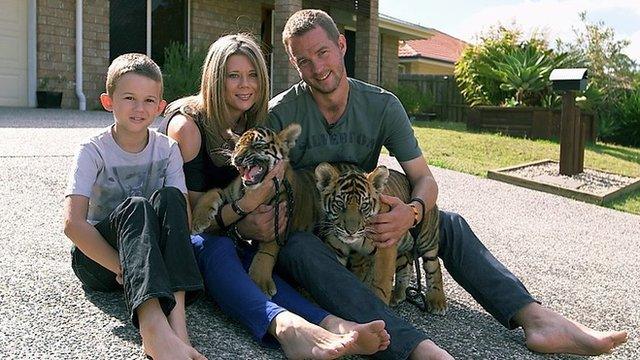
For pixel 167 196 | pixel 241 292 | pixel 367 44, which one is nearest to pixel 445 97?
pixel 367 44

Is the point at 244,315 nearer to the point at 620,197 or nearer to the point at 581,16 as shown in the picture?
the point at 620,197

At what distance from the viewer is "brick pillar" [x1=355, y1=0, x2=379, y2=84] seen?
19.2 metres

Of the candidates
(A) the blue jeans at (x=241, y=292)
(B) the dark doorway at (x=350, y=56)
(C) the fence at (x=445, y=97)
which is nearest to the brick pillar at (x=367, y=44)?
(B) the dark doorway at (x=350, y=56)

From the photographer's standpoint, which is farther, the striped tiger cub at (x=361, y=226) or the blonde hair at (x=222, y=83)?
the blonde hair at (x=222, y=83)

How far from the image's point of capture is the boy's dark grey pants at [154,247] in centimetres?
292

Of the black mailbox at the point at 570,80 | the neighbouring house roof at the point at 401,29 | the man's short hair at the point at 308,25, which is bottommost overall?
the man's short hair at the point at 308,25

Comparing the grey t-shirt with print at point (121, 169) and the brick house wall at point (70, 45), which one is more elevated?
the brick house wall at point (70, 45)

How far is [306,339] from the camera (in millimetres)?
3020

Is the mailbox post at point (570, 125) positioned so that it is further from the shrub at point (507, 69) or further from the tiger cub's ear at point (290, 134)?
the tiger cub's ear at point (290, 134)

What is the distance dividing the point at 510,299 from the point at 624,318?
122cm

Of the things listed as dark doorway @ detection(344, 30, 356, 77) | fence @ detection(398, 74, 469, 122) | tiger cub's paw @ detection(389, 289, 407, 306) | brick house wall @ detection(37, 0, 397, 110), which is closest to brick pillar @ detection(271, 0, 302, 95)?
brick house wall @ detection(37, 0, 397, 110)

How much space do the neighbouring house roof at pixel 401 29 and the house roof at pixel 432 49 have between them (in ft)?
16.6

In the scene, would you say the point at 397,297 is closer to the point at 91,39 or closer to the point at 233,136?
the point at 233,136

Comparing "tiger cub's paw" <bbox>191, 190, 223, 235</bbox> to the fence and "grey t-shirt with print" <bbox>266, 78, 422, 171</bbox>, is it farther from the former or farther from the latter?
the fence
